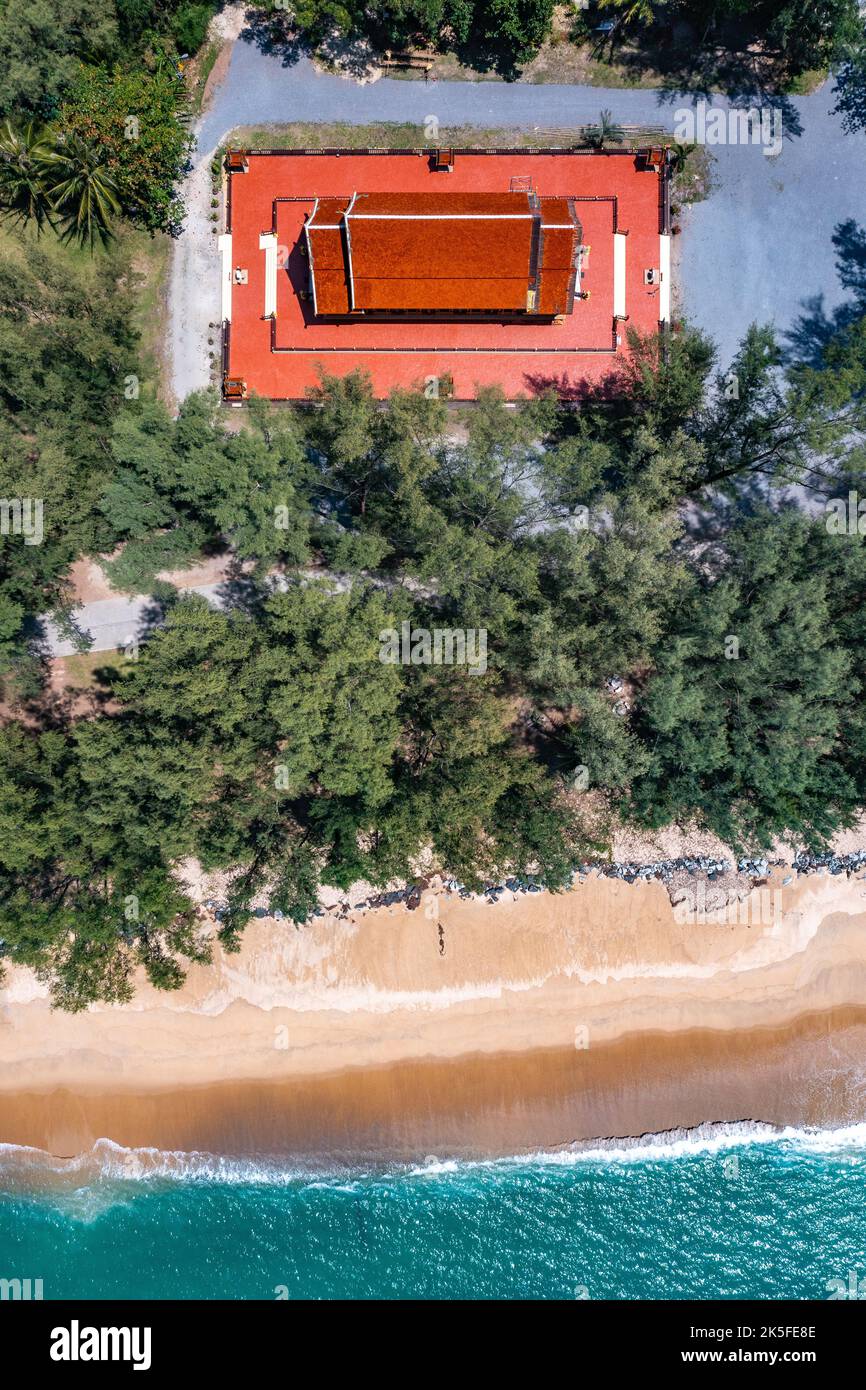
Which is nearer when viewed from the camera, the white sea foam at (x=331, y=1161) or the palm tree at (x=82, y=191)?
the palm tree at (x=82, y=191)

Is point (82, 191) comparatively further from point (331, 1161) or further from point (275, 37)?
point (331, 1161)

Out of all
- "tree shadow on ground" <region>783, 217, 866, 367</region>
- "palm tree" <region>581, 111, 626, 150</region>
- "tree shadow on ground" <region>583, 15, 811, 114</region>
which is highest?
"tree shadow on ground" <region>583, 15, 811, 114</region>

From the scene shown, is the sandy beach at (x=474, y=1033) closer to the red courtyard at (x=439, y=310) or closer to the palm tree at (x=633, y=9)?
the red courtyard at (x=439, y=310)
